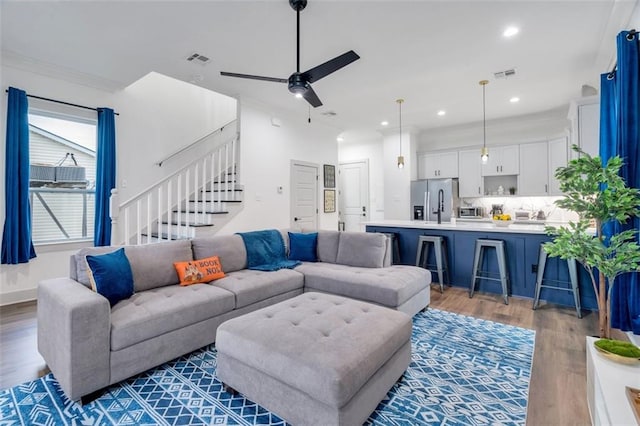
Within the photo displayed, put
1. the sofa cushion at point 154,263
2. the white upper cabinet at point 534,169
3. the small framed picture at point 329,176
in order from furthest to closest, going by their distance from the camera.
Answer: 1. the small framed picture at point 329,176
2. the white upper cabinet at point 534,169
3. the sofa cushion at point 154,263

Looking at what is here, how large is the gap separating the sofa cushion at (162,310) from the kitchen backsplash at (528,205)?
611cm

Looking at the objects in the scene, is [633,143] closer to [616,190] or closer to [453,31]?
[616,190]

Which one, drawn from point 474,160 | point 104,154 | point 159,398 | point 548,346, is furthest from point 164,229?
point 474,160

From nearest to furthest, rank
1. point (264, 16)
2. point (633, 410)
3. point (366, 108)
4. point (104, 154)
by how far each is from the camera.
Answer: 1. point (633, 410)
2. point (264, 16)
3. point (104, 154)
4. point (366, 108)

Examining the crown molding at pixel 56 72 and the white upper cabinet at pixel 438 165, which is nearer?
the crown molding at pixel 56 72

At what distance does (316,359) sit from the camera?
153cm

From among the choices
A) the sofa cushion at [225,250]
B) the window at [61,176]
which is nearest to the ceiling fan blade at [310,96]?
the sofa cushion at [225,250]

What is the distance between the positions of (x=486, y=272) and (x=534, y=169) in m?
3.12

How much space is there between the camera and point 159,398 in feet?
6.33

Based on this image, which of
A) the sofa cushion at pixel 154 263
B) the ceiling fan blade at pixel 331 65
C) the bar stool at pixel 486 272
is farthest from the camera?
the bar stool at pixel 486 272

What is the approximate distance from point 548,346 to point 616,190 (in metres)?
1.46

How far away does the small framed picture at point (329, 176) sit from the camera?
6.72 m

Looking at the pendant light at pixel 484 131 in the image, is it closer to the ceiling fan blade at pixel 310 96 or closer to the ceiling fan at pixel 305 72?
the ceiling fan blade at pixel 310 96

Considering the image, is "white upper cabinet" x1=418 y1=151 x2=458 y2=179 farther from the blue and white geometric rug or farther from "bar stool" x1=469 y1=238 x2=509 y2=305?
the blue and white geometric rug
